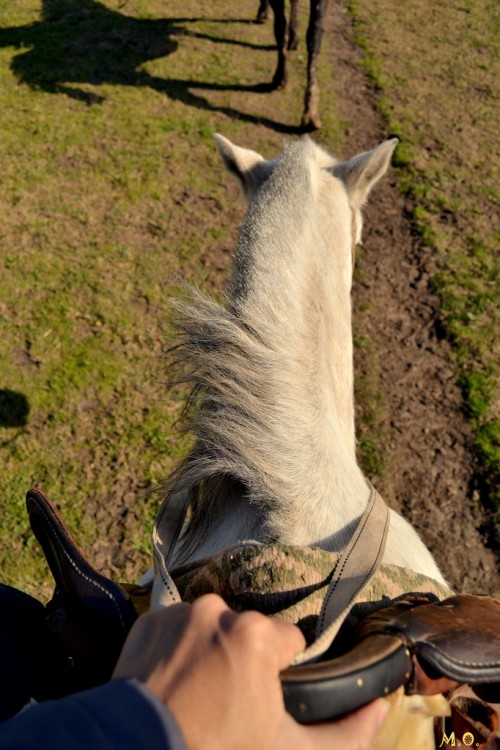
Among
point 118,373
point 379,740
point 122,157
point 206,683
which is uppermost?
point 206,683

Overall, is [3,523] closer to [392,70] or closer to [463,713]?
[463,713]

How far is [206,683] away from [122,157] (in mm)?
6805

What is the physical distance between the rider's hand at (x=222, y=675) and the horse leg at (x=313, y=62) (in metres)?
7.21

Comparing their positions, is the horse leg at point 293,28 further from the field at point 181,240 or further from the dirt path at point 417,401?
the dirt path at point 417,401

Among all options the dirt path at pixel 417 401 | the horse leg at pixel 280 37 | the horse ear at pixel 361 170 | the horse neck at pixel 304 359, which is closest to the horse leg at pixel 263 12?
the horse leg at pixel 280 37

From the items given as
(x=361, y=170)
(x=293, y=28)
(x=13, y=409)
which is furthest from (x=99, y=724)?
(x=293, y=28)

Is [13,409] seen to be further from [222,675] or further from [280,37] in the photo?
[280,37]

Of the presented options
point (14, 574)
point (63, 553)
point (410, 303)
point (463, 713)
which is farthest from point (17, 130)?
point (463, 713)

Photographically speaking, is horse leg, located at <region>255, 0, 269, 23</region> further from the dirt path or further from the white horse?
the white horse

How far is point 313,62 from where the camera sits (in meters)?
7.01

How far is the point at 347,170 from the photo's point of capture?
2400mm

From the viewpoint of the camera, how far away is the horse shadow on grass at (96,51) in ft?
26.0

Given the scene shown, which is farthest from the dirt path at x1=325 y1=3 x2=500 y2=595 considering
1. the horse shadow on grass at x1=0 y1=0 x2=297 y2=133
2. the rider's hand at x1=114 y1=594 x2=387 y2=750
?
the rider's hand at x1=114 y1=594 x2=387 y2=750

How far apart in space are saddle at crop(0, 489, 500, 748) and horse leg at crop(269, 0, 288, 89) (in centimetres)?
756
